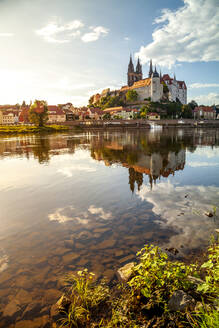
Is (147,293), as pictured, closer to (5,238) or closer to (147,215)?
(147,215)

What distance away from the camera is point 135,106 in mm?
161875

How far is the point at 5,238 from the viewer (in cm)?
752

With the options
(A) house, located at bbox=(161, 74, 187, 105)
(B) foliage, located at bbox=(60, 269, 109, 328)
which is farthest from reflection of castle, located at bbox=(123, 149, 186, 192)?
(A) house, located at bbox=(161, 74, 187, 105)

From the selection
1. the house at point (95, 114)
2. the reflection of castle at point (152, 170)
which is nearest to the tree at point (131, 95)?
the house at point (95, 114)

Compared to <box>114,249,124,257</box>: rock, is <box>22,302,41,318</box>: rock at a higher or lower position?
lower

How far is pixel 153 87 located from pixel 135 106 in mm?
18944

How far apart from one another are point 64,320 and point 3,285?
6.83ft

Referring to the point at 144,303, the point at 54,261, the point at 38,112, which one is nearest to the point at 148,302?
the point at 144,303

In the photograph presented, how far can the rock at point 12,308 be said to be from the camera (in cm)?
457

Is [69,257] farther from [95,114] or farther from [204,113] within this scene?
[204,113]

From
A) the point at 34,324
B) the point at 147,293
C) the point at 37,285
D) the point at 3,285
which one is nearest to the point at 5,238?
the point at 3,285

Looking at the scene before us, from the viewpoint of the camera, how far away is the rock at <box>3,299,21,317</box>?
4.57 metres

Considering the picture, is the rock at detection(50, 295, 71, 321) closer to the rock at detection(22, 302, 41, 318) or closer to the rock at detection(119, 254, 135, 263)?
the rock at detection(22, 302, 41, 318)

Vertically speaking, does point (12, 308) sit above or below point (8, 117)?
below
